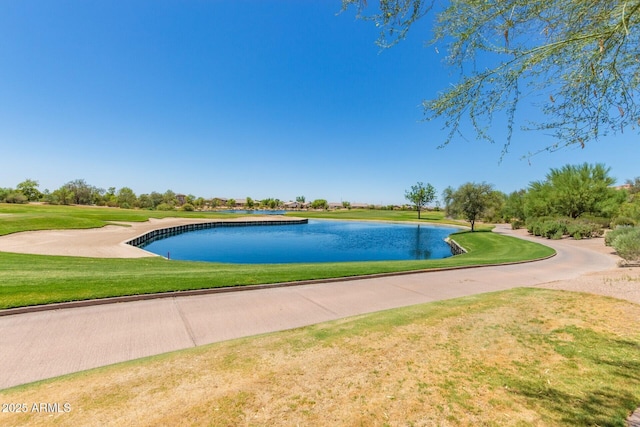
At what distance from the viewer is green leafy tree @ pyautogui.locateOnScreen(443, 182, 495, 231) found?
1396 inches

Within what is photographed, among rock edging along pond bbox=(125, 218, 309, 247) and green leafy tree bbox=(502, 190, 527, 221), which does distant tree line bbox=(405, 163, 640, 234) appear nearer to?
green leafy tree bbox=(502, 190, 527, 221)

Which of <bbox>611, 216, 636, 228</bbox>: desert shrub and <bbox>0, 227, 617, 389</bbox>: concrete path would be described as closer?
<bbox>0, 227, 617, 389</bbox>: concrete path

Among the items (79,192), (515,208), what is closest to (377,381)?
(515,208)

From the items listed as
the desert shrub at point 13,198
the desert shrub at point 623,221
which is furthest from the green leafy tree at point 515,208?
the desert shrub at point 13,198

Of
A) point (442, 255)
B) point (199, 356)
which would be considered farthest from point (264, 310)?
point (442, 255)

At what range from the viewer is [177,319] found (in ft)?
19.2

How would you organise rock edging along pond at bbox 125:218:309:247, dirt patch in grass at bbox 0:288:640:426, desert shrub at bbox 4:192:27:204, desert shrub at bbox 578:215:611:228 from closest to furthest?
dirt patch in grass at bbox 0:288:640:426, rock edging along pond at bbox 125:218:309:247, desert shrub at bbox 578:215:611:228, desert shrub at bbox 4:192:27:204

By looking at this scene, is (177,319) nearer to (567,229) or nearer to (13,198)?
(567,229)

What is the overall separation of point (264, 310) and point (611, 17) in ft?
25.8

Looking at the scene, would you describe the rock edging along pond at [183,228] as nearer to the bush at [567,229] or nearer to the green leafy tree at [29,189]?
the bush at [567,229]

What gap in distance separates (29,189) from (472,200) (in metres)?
124

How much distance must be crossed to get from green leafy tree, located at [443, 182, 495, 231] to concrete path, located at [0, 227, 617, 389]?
28.9 m

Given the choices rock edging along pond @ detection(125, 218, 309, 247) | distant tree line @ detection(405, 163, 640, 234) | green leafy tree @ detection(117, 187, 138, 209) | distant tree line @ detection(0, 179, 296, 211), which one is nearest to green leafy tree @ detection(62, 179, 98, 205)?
distant tree line @ detection(0, 179, 296, 211)

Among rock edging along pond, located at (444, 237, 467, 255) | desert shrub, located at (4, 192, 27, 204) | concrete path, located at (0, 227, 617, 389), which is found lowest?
rock edging along pond, located at (444, 237, 467, 255)
